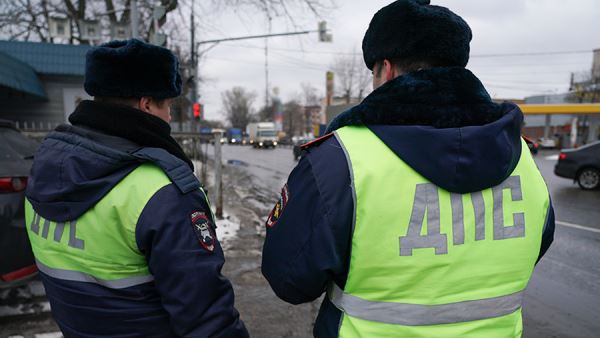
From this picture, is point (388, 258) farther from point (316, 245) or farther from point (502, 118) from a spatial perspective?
point (502, 118)

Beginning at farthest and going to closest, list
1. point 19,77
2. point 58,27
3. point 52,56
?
1. point 52,56
2. point 58,27
3. point 19,77

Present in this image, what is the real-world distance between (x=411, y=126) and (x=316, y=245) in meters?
0.47

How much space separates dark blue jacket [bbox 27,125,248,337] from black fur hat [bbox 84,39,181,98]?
188 mm

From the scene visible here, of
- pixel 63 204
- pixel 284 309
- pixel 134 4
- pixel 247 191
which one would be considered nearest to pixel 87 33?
pixel 134 4

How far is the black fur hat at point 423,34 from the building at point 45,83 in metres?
12.6

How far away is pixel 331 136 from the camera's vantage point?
1281 millimetres

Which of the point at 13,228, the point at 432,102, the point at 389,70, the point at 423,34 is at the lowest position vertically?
the point at 13,228

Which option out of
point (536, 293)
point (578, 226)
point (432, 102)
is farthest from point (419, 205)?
point (578, 226)

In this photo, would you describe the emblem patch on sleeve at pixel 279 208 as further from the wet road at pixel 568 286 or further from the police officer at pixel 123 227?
the wet road at pixel 568 286

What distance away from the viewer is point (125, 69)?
58.3 inches

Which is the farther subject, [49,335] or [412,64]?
[49,335]

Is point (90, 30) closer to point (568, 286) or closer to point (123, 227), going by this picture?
point (123, 227)

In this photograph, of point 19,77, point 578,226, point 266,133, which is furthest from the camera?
point 266,133

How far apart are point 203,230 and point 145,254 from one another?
0.21 m
